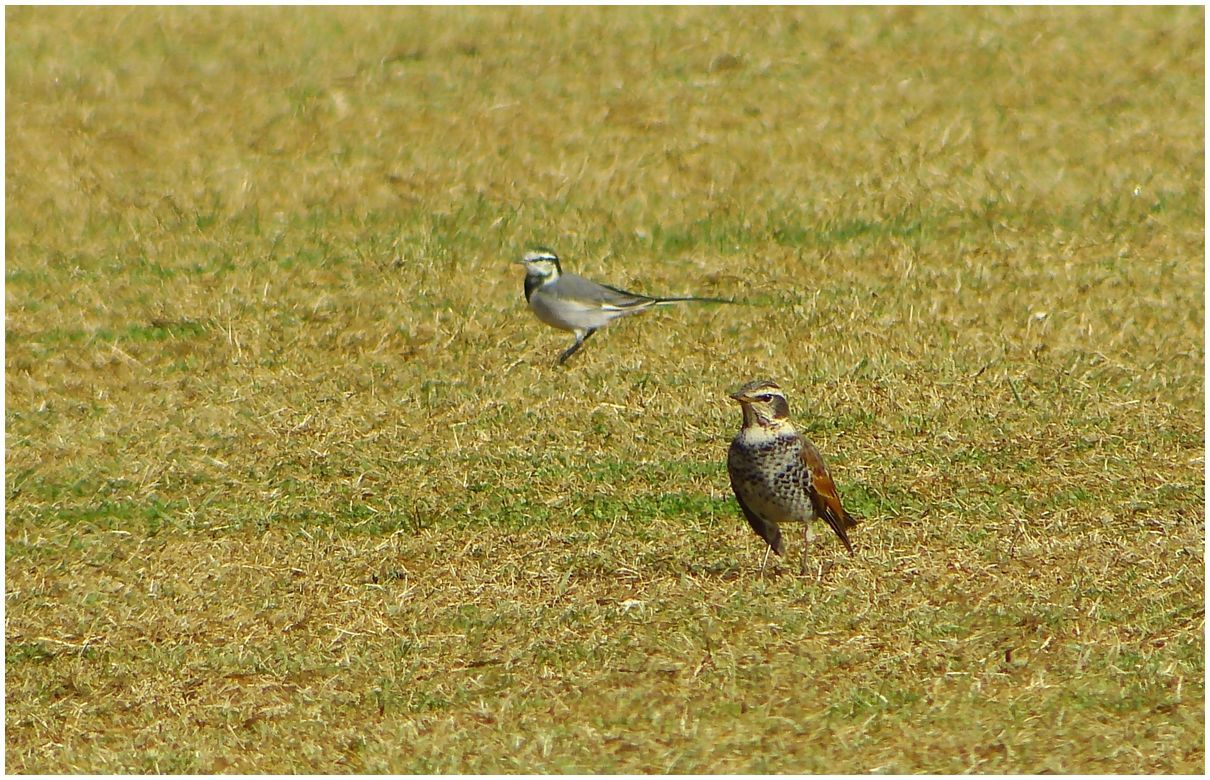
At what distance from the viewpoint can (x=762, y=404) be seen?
8781 mm

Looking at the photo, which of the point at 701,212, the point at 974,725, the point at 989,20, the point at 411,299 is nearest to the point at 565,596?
the point at 974,725

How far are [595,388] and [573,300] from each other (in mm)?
937

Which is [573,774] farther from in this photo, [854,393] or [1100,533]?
[854,393]

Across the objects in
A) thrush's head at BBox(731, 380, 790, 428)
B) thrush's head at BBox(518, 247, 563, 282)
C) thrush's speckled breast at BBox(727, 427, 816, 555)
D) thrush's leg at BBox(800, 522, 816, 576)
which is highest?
thrush's head at BBox(518, 247, 563, 282)

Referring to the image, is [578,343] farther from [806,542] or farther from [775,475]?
[775,475]

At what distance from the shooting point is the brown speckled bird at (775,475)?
8.65 m

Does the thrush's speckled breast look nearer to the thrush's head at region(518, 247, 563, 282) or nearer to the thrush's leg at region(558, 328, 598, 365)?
the thrush's leg at region(558, 328, 598, 365)

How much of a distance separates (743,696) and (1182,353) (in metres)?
6.12

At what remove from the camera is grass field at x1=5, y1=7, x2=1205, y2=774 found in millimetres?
7645

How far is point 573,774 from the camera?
23.0ft

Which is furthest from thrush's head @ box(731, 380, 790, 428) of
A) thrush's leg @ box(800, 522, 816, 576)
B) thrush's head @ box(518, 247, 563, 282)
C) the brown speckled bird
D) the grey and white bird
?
thrush's head @ box(518, 247, 563, 282)

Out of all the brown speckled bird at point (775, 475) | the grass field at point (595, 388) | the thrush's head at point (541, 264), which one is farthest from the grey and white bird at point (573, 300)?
the brown speckled bird at point (775, 475)

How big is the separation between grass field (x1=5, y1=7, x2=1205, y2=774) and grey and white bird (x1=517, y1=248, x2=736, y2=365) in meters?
0.26

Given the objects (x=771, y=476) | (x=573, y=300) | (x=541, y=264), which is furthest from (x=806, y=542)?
(x=541, y=264)
